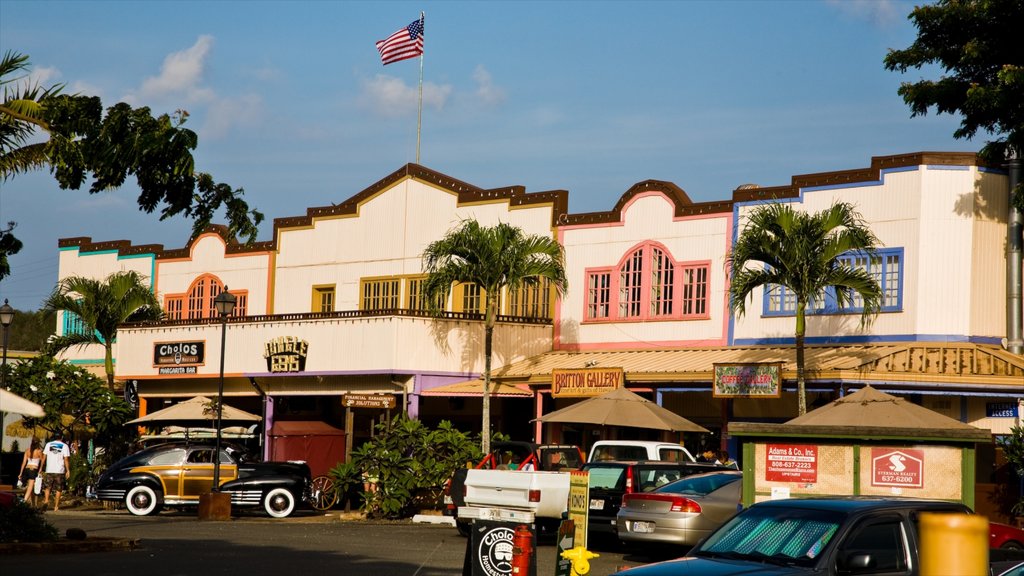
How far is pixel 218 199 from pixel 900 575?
6267 mm

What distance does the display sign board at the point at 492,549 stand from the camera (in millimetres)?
13398

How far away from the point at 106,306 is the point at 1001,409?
2714 centimetres

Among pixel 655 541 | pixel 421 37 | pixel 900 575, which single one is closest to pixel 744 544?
pixel 900 575

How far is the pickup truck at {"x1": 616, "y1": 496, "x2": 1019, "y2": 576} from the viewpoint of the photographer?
34.5 ft

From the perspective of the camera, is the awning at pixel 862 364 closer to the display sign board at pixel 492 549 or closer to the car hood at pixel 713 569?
the display sign board at pixel 492 549

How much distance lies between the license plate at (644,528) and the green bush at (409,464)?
971cm

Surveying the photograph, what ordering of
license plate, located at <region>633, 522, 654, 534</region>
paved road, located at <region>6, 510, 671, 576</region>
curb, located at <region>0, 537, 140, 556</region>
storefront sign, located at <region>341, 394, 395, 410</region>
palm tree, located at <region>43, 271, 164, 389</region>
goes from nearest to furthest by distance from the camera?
1. paved road, located at <region>6, 510, 671, 576</region>
2. curb, located at <region>0, 537, 140, 556</region>
3. license plate, located at <region>633, 522, 654, 534</region>
4. storefront sign, located at <region>341, 394, 395, 410</region>
5. palm tree, located at <region>43, 271, 164, 389</region>

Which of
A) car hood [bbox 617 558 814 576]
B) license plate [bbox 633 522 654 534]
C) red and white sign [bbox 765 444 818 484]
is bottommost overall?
license plate [bbox 633 522 654 534]

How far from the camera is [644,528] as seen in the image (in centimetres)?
1931

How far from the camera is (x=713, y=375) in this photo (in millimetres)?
29391

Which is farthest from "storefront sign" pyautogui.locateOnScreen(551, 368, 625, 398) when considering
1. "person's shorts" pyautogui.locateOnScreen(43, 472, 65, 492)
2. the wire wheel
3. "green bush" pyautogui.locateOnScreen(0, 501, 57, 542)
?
"green bush" pyautogui.locateOnScreen(0, 501, 57, 542)

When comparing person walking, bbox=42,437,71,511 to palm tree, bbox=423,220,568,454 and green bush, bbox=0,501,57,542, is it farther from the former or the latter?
green bush, bbox=0,501,57,542

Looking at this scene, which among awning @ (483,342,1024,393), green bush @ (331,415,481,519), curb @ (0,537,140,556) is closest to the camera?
curb @ (0,537,140,556)

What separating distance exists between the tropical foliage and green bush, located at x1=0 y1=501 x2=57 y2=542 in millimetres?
20378
